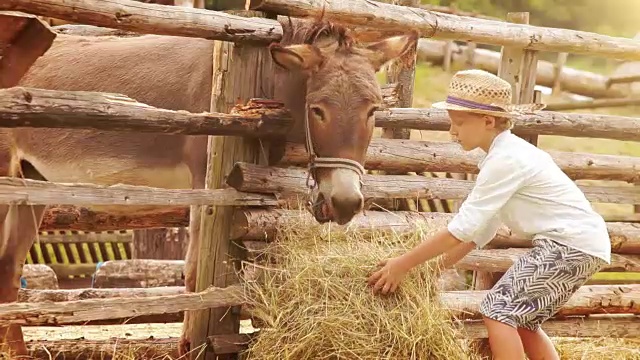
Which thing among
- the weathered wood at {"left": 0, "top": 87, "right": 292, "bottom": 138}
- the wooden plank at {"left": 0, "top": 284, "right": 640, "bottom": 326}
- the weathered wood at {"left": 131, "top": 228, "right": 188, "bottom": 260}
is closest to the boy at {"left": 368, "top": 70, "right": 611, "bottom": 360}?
the wooden plank at {"left": 0, "top": 284, "right": 640, "bottom": 326}

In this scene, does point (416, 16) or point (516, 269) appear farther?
point (416, 16)

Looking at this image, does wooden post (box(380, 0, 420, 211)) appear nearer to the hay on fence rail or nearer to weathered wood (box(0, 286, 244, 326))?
the hay on fence rail

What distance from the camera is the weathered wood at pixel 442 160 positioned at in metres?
5.85

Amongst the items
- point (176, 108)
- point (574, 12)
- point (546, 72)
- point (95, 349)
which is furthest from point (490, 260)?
point (574, 12)

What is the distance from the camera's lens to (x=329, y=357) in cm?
426

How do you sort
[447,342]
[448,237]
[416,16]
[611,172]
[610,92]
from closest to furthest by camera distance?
[448,237]
[447,342]
[416,16]
[611,172]
[610,92]

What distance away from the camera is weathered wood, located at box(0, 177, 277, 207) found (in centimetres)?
412

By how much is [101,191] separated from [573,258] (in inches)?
95.6

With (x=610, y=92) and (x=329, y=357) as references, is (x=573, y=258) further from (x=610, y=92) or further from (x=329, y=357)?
(x=610, y=92)

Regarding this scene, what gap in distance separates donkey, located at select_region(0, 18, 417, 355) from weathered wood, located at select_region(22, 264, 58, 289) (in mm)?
1966

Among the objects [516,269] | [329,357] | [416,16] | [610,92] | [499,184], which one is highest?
[416,16]

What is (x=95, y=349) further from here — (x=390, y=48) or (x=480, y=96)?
(x=480, y=96)

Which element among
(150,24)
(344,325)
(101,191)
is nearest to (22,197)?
(101,191)

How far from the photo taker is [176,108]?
5777mm
